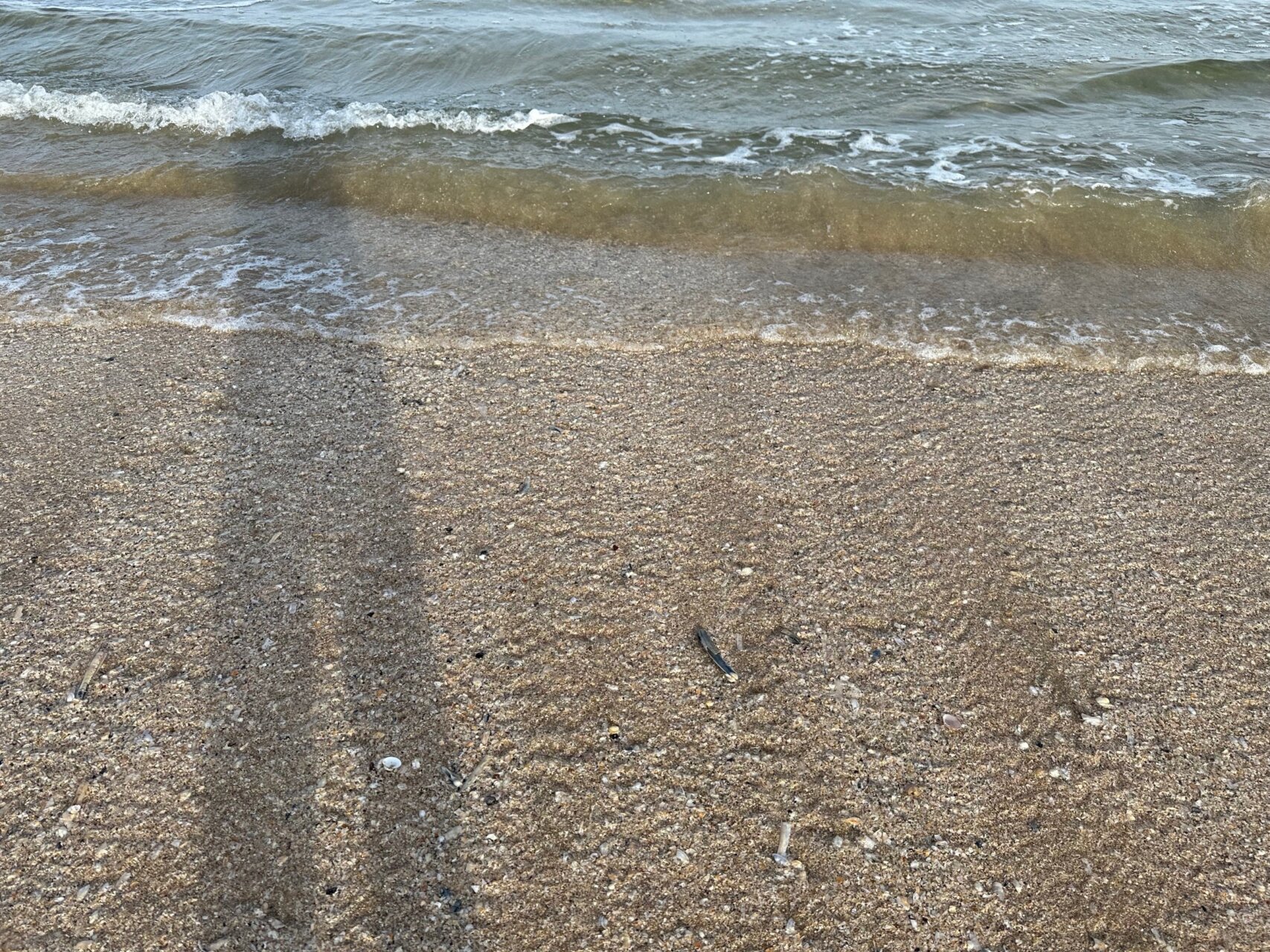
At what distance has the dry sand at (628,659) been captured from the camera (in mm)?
2182

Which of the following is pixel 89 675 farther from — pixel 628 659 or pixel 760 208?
pixel 760 208

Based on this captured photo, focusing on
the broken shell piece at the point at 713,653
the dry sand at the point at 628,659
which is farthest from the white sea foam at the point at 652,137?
the broken shell piece at the point at 713,653

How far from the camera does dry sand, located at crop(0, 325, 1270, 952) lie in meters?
2.18

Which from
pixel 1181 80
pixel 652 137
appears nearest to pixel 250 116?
pixel 652 137

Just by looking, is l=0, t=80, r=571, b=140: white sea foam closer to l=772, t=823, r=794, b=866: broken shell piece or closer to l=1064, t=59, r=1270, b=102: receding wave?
l=1064, t=59, r=1270, b=102: receding wave

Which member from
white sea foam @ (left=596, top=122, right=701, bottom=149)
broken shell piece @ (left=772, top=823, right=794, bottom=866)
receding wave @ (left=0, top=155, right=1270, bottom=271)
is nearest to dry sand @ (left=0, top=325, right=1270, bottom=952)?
broken shell piece @ (left=772, top=823, right=794, bottom=866)

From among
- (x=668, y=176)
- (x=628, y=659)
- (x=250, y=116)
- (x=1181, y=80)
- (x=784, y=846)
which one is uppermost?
(x=1181, y=80)

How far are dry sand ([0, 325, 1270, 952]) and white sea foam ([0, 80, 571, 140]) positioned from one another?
4461 millimetres

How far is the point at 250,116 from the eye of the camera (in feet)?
26.0

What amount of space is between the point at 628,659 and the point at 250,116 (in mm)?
7505

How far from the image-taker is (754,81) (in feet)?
29.5

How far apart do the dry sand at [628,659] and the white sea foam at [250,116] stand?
446cm

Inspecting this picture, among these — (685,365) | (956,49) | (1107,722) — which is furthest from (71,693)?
(956,49)

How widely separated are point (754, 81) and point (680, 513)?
7.24m
